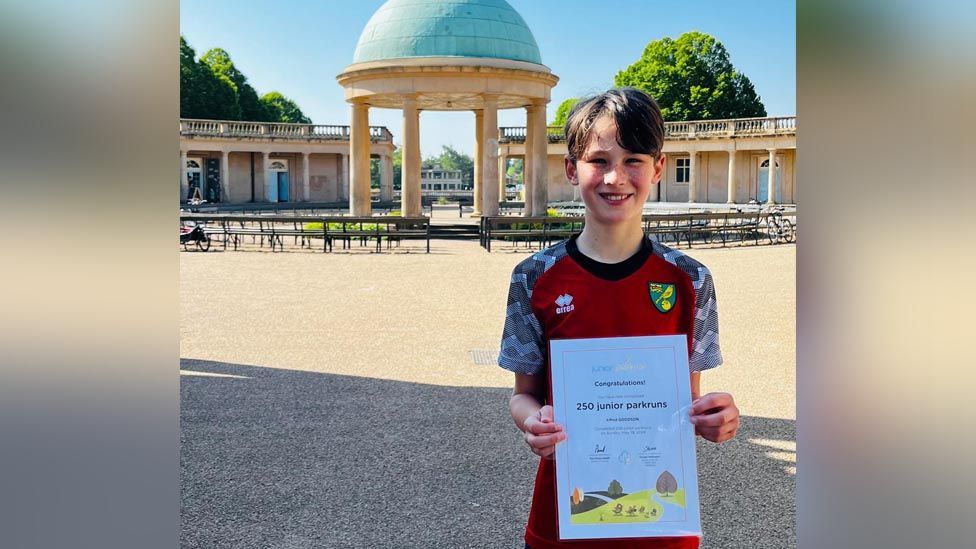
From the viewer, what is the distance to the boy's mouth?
9.98 ft

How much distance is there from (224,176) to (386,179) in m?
13.1

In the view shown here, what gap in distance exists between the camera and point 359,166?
37688 mm

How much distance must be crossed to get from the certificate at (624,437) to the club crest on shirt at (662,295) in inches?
10.0

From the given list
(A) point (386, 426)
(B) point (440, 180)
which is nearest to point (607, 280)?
(A) point (386, 426)

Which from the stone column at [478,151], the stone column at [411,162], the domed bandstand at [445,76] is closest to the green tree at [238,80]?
the stone column at [478,151]

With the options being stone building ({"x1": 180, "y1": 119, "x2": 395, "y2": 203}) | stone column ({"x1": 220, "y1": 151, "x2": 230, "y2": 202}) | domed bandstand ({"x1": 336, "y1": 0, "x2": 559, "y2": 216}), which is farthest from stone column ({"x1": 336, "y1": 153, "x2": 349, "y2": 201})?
domed bandstand ({"x1": 336, "y1": 0, "x2": 559, "y2": 216})

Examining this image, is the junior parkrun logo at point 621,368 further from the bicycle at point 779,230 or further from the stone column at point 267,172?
the stone column at point 267,172

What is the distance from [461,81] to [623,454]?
34.5m

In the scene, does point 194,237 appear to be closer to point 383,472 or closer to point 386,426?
point 386,426

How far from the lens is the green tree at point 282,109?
10023cm
